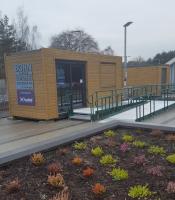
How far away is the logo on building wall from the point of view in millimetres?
9742

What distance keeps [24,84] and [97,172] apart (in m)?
7.75

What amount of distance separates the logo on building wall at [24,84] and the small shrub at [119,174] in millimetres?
7407

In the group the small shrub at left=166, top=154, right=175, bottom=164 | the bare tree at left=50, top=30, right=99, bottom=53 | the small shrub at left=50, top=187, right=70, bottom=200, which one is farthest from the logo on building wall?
the bare tree at left=50, top=30, right=99, bottom=53

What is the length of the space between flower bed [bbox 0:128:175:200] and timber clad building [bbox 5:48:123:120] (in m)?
5.83

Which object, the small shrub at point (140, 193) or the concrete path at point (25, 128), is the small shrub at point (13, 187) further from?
the concrete path at point (25, 128)

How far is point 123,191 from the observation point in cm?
243

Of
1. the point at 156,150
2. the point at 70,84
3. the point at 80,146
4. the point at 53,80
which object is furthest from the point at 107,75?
the point at 156,150

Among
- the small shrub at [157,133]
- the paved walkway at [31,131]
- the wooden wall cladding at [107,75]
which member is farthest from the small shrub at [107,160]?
the wooden wall cladding at [107,75]

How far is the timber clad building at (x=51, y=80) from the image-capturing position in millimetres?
9398

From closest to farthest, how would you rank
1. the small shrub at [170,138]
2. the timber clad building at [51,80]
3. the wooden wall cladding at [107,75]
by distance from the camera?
the small shrub at [170,138] < the timber clad building at [51,80] < the wooden wall cladding at [107,75]

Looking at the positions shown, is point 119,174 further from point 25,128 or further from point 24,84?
point 24,84

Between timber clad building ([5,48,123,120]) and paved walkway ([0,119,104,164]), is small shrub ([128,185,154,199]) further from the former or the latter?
timber clad building ([5,48,123,120])

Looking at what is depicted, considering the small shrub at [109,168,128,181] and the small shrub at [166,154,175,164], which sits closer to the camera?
the small shrub at [109,168,128,181]

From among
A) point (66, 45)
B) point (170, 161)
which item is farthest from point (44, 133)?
point (66, 45)
